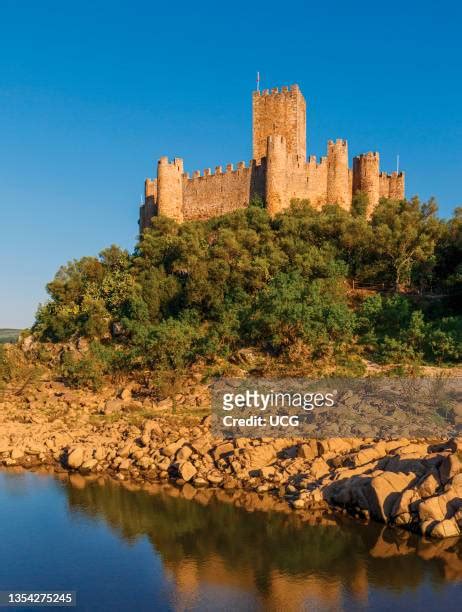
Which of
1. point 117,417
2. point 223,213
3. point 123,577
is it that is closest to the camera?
point 123,577

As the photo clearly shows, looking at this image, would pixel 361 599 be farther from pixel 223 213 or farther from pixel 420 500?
pixel 223 213

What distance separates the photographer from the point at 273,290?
20.7 metres

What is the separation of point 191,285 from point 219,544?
1399 cm

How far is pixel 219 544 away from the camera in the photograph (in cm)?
1098

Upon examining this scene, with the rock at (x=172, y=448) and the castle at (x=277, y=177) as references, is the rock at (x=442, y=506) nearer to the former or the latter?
the rock at (x=172, y=448)

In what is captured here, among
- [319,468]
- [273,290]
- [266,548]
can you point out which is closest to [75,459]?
[319,468]

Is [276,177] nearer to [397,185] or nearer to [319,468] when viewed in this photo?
[397,185]

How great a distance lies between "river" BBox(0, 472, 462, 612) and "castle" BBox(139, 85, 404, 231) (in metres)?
18.0

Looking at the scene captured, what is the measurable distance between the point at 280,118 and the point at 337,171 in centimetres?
375

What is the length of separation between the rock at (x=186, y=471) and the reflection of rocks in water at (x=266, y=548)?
42 cm

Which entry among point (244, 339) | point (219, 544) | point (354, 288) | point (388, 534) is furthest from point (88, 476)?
point (354, 288)

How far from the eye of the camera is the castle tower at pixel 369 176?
97.1ft

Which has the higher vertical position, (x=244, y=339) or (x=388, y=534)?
(x=244, y=339)

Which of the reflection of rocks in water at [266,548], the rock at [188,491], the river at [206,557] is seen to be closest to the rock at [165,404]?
the rock at [188,491]
